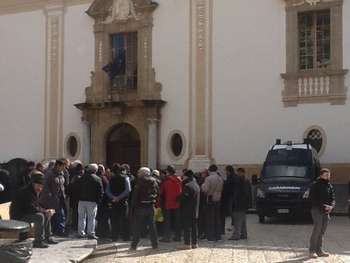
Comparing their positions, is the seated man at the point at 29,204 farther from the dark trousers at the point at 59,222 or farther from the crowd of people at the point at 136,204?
the dark trousers at the point at 59,222

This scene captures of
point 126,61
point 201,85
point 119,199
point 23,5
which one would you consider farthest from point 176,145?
point 119,199

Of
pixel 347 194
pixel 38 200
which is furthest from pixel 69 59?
pixel 38 200

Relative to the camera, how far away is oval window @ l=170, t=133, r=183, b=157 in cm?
2597

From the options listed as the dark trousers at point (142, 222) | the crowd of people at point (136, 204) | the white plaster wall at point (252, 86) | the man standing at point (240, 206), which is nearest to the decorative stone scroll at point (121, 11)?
the white plaster wall at point (252, 86)

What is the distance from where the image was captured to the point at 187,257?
1274 cm

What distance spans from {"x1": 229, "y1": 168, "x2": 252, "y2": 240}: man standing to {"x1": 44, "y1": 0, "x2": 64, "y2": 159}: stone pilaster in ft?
Answer: 44.6

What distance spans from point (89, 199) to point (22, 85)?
16.1m

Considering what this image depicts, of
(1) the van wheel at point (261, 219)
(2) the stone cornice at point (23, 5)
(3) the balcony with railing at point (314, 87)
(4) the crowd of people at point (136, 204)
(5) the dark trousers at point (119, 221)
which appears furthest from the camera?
(2) the stone cornice at point (23, 5)

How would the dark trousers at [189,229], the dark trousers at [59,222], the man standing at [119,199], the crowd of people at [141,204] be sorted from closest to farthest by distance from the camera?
the crowd of people at [141,204] → the dark trousers at [189,229] → the dark trousers at [59,222] → the man standing at [119,199]

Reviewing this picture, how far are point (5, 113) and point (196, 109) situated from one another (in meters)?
8.94

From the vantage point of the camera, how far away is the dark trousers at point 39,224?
12.0 meters

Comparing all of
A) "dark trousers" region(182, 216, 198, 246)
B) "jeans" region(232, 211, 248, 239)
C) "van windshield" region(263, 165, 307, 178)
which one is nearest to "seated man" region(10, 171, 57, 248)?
"dark trousers" region(182, 216, 198, 246)

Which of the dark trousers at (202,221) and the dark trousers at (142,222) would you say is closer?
the dark trousers at (142,222)

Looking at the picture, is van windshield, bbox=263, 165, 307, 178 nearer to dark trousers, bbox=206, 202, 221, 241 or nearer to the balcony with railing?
the balcony with railing
